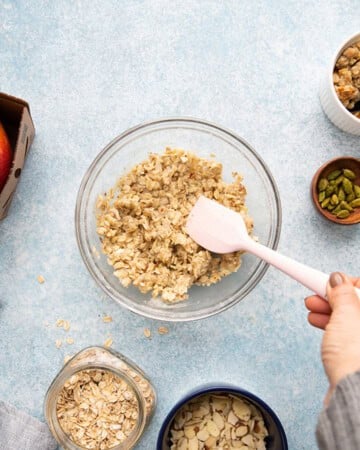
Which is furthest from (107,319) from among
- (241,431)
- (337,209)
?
(337,209)

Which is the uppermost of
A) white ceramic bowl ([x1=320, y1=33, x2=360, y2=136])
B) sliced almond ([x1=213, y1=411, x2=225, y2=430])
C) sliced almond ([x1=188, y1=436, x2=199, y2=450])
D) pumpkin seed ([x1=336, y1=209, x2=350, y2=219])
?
white ceramic bowl ([x1=320, y1=33, x2=360, y2=136])

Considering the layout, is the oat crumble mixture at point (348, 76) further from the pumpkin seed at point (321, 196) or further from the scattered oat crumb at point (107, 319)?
the scattered oat crumb at point (107, 319)

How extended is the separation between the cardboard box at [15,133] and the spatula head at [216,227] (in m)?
0.44

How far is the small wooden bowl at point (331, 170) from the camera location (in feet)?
4.99

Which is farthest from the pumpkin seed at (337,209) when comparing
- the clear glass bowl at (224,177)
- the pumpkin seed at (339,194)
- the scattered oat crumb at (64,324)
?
the scattered oat crumb at (64,324)

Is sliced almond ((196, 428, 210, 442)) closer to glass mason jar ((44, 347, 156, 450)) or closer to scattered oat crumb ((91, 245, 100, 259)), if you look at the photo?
glass mason jar ((44, 347, 156, 450))

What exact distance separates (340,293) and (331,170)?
0.48 m

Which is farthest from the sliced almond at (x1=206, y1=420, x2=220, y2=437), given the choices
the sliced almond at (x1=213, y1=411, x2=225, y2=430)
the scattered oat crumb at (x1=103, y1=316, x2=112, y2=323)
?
the scattered oat crumb at (x1=103, y1=316, x2=112, y2=323)

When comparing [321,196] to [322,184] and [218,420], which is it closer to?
[322,184]

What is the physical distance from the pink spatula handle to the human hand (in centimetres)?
3

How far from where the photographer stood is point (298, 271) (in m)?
1.26

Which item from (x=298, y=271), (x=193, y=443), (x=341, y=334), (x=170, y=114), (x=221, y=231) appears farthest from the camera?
(x=170, y=114)

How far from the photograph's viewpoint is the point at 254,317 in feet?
5.16

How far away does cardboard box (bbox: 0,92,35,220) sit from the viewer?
4.75 ft
